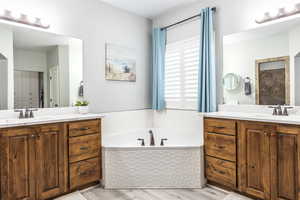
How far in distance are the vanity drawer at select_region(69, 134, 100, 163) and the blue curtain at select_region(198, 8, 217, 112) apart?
1.53 metres

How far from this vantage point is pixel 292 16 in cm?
221

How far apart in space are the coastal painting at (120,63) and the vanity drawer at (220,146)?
1.67m

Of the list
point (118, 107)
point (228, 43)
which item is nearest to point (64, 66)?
point (118, 107)

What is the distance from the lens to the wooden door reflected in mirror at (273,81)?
229 cm

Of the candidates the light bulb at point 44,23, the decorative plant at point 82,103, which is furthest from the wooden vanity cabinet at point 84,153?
the light bulb at point 44,23

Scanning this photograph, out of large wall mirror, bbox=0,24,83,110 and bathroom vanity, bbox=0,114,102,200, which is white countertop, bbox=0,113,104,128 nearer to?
bathroom vanity, bbox=0,114,102,200

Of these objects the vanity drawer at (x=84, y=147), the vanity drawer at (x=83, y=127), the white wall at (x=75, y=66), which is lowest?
the vanity drawer at (x=84, y=147)

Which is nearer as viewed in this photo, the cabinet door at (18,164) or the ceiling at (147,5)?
the cabinet door at (18,164)

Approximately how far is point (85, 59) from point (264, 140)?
251 centimetres

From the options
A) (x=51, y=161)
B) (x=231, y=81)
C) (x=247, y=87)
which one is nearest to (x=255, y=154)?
(x=247, y=87)

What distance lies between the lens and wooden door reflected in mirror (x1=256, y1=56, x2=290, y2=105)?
2295mm

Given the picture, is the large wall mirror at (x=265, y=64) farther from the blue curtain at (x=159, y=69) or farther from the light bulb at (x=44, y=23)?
the light bulb at (x=44, y=23)

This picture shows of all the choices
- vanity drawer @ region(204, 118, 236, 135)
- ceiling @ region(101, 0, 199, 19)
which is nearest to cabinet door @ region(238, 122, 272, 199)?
vanity drawer @ region(204, 118, 236, 135)

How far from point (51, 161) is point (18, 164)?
308 mm
